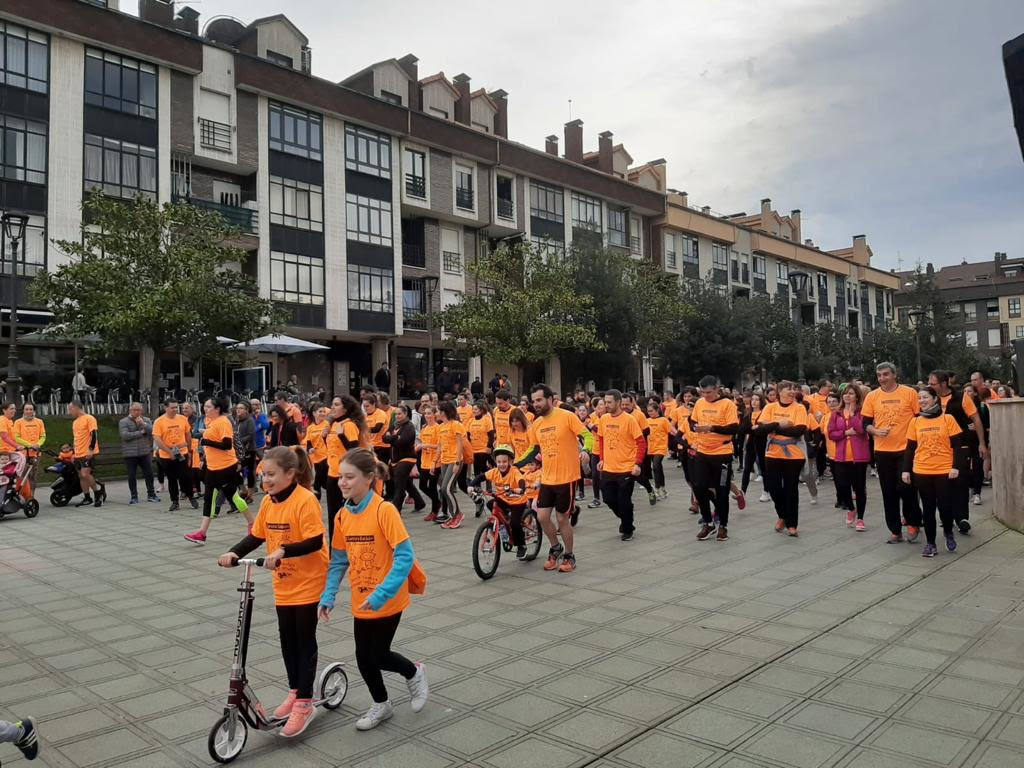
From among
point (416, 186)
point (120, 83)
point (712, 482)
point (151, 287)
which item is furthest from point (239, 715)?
point (416, 186)

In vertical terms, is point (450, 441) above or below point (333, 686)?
above

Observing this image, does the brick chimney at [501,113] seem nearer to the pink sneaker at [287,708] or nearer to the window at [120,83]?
the window at [120,83]

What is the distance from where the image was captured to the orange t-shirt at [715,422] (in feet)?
30.6

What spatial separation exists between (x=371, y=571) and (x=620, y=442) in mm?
5677

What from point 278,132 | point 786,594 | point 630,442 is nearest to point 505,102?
point 278,132

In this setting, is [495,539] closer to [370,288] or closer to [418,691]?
[418,691]

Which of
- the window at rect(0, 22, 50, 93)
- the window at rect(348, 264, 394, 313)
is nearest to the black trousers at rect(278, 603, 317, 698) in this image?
the window at rect(0, 22, 50, 93)

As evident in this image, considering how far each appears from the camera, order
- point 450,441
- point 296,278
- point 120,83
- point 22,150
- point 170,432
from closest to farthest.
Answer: point 450,441
point 170,432
point 22,150
point 120,83
point 296,278

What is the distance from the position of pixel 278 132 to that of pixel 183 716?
31486mm

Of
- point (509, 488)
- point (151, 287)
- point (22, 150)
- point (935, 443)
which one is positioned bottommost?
point (509, 488)

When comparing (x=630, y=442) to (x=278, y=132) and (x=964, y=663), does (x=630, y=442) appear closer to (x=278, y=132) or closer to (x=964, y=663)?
(x=964, y=663)

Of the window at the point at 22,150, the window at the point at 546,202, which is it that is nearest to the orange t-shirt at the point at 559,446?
the window at the point at 22,150

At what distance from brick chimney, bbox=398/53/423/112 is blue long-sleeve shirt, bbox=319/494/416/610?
37.6 metres

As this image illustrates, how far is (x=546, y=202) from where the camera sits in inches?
1706
